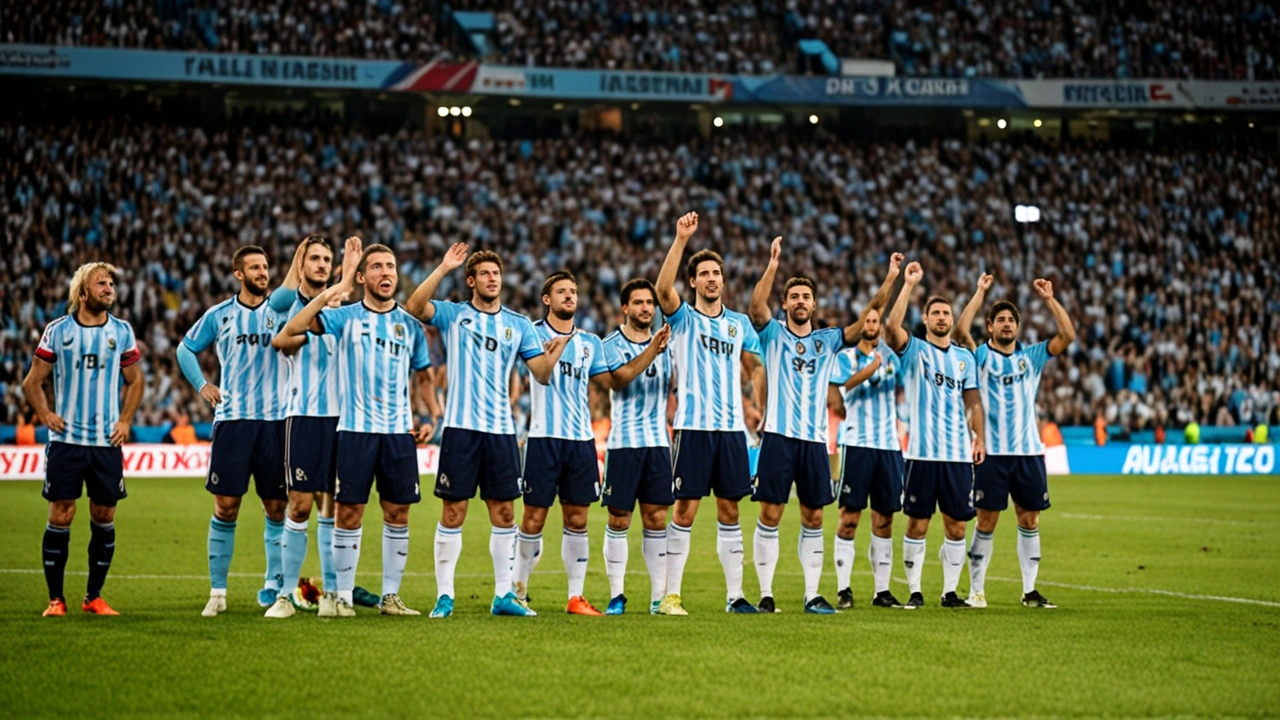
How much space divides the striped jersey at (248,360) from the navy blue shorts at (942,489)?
5076mm

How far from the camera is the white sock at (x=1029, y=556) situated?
40.7ft

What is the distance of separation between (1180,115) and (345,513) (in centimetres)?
4482

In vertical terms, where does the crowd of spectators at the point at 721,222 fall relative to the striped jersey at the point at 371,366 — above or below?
above

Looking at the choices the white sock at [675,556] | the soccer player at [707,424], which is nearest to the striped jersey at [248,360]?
the soccer player at [707,424]

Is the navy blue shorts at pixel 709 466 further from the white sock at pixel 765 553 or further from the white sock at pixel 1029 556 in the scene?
the white sock at pixel 1029 556

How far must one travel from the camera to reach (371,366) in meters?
10.2

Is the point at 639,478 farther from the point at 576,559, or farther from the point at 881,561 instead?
the point at 881,561

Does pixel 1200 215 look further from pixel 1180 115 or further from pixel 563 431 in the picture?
pixel 563 431

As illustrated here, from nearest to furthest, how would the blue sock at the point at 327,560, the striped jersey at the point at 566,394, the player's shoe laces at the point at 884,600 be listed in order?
1. the blue sock at the point at 327,560
2. the striped jersey at the point at 566,394
3. the player's shoe laces at the point at 884,600

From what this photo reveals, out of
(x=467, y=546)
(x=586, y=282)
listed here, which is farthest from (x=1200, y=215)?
(x=467, y=546)

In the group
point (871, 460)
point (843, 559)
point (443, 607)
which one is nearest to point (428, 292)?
point (443, 607)

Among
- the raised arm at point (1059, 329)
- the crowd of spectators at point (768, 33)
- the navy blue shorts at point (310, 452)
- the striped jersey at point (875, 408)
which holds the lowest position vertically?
the navy blue shorts at point (310, 452)

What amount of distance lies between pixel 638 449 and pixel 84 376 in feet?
13.0

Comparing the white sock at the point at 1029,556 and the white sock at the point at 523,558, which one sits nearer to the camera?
the white sock at the point at 523,558
